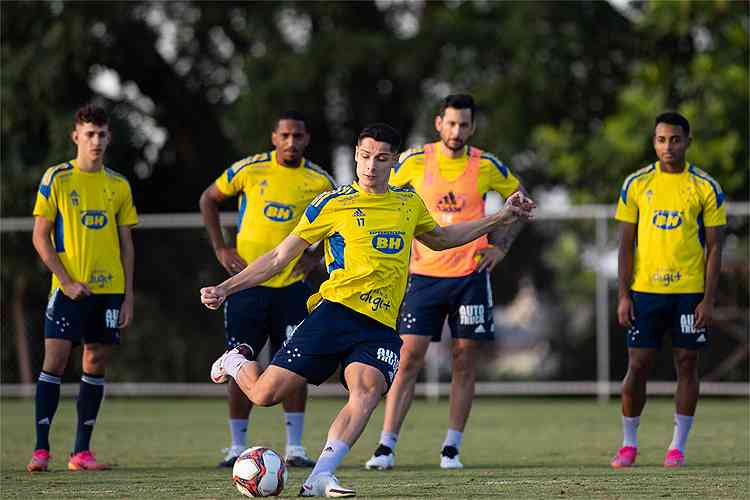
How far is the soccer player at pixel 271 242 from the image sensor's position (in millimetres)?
9633

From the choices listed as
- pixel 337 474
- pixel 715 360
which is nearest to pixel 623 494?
pixel 337 474

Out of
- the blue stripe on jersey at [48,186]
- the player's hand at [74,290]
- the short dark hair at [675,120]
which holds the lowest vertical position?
the player's hand at [74,290]

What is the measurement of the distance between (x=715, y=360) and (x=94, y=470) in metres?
9.65

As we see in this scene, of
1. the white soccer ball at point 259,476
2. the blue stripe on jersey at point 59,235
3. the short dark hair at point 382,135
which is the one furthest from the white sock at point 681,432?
the blue stripe on jersey at point 59,235

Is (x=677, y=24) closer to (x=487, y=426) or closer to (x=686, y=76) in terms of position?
(x=686, y=76)

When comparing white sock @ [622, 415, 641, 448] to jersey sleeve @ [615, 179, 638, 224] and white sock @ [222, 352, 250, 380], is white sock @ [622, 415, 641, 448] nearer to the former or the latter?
jersey sleeve @ [615, 179, 638, 224]

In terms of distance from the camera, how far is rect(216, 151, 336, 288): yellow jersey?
9633mm

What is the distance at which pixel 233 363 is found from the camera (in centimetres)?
761

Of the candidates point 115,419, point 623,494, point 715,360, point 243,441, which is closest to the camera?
point 623,494

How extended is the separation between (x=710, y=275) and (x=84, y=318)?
13.7 feet

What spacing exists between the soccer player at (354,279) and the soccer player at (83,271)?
79.4 inches

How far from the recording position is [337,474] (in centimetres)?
866

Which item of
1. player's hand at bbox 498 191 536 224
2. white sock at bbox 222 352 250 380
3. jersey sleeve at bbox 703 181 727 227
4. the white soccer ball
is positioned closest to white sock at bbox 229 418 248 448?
white sock at bbox 222 352 250 380

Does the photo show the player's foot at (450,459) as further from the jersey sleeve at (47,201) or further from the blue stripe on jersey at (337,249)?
the jersey sleeve at (47,201)
